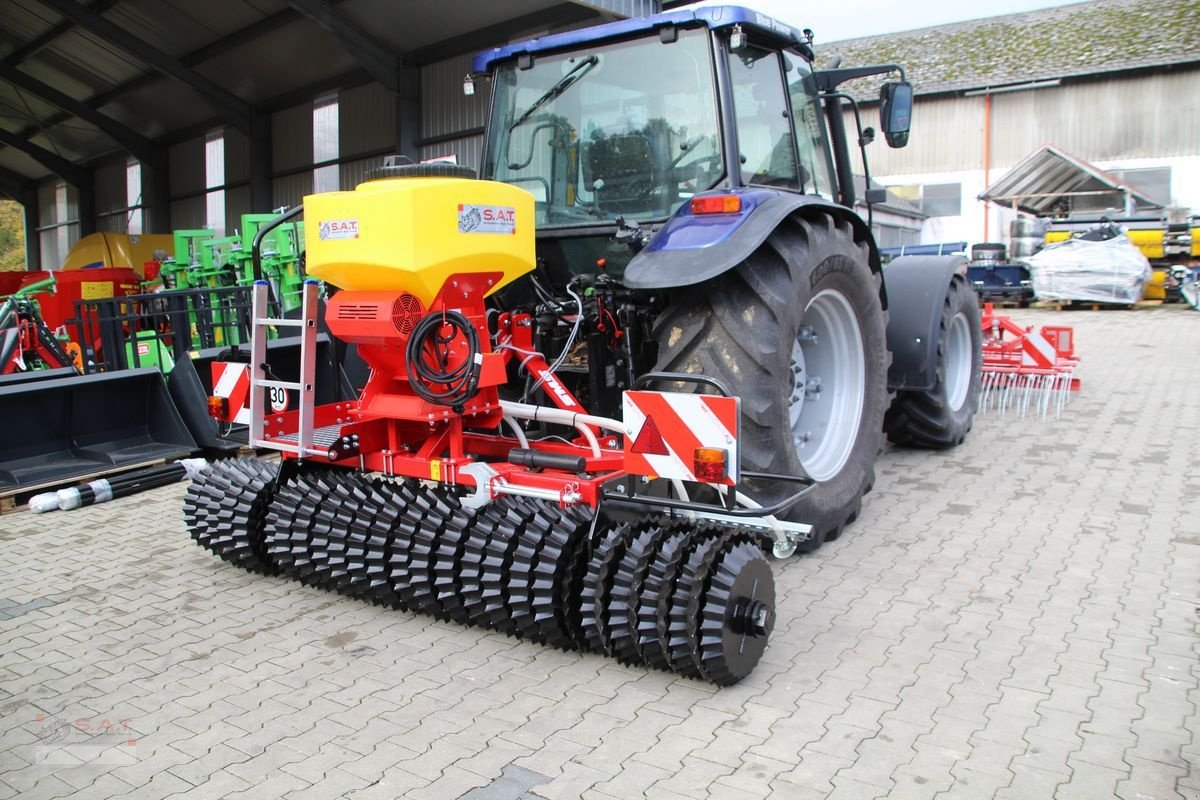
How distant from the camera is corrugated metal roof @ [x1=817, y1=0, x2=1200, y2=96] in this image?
21.5 metres

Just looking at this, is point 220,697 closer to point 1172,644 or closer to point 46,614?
point 46,614

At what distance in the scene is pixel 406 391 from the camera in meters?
3.56

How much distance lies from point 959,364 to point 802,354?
8.17 feet

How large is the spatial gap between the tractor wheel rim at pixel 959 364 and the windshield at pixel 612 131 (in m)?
3.00

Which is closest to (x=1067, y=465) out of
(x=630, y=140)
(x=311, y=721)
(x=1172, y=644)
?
(x=1172, y=644)

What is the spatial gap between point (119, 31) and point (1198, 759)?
16.8m

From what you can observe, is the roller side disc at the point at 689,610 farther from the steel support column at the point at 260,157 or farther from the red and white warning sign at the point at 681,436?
the steel support column at the point at 260,157

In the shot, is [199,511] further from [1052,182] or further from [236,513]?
[1052,182]

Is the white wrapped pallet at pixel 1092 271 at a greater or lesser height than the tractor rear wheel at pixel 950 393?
greater

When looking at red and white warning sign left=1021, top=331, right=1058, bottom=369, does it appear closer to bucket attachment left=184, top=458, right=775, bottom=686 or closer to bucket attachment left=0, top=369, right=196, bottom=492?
bucket attachment left=184, top=458, right=775, bottom=686

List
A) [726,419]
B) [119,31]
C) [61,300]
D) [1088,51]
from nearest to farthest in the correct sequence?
[726,419] < [61,300] < [119,31] < [1088,51]

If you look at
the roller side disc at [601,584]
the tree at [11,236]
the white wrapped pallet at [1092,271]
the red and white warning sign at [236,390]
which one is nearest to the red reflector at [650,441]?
the roller side disc at [601,584]

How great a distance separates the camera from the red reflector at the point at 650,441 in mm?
3029

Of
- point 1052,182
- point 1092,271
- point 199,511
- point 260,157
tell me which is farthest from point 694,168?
point 1052,182
